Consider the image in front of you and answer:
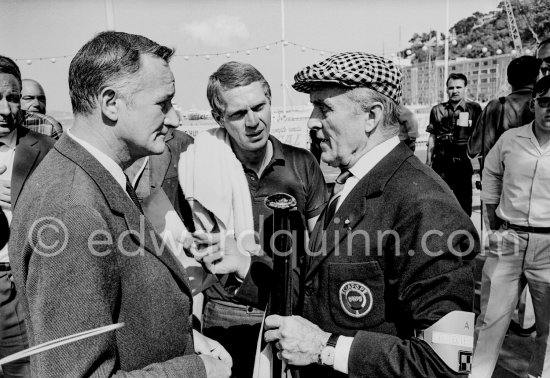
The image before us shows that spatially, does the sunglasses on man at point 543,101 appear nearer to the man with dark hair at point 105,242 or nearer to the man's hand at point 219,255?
the man's hand at point 219,255

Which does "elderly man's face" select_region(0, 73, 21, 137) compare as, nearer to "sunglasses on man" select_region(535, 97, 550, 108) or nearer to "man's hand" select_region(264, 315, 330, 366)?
"man's hand" select_region(264, 315, 330, 366)

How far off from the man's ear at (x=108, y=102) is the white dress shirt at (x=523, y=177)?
2.96 metres

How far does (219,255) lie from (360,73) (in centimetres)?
98

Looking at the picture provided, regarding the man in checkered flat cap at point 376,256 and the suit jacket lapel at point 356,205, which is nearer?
the man in checkered flat cap at point 376,256

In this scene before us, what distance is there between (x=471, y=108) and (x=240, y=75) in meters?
5.22

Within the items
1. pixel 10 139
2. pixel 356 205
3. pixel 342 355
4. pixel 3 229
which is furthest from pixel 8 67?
pixel 342 355

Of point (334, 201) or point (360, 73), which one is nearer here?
point (360, 73)

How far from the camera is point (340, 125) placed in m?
1.96

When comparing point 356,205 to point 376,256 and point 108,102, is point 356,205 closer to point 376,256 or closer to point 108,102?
point 376,256

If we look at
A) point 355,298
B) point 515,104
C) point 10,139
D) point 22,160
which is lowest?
point 355,298

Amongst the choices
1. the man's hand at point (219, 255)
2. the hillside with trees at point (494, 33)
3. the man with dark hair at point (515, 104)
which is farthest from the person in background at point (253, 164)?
the hillside with trees at point (494, 33)

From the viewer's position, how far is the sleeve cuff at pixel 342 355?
167cm

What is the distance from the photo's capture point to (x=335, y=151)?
79.1 inches

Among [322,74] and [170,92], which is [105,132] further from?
[322,74]
